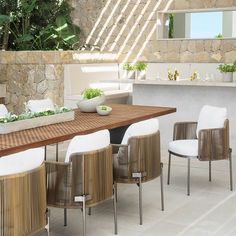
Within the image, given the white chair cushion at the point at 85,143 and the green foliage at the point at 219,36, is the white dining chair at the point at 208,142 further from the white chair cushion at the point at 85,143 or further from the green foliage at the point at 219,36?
the green foliage at the point at 219,36

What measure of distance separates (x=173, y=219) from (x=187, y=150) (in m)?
0.82

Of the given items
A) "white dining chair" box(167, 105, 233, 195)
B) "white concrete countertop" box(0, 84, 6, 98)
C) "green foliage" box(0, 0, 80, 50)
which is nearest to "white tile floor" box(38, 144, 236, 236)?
"white dining chair" box(167, 105, 233, 195)

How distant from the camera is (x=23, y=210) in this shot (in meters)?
2.71

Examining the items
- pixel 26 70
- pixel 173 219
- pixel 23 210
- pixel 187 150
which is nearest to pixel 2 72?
pixel 26 70

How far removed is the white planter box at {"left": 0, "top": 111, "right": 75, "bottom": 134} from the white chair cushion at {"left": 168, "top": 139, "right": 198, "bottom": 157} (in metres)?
1.06

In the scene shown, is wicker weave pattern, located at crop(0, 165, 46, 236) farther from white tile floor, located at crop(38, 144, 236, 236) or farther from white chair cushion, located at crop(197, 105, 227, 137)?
white chair cushion, located at crop(197, 105, 227, 137)

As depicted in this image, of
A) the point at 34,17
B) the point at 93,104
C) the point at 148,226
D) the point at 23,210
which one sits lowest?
the point at 148,226

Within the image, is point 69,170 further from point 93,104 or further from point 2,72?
point 2,72

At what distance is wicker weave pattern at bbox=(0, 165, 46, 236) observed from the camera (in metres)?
2.64

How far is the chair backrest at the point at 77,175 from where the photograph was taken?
3.25 metres

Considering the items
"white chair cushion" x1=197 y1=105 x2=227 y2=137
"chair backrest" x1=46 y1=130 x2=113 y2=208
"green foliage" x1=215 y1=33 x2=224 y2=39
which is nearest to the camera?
"chair backrest" x1=46 y1=130 x2=113 y2=208

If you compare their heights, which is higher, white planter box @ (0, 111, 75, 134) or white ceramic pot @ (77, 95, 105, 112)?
white ceramic pot @ (77, 95, 105, 112)

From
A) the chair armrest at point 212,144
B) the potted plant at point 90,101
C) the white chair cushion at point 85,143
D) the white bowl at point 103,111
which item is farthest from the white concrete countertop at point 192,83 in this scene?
the white chair cushion at point 85,143

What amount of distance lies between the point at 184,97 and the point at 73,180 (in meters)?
3.78
